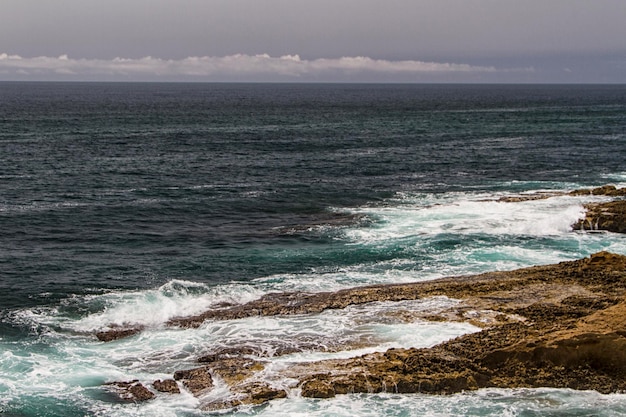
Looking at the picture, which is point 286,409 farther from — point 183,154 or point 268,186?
point 183,154

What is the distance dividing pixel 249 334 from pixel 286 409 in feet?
25.5

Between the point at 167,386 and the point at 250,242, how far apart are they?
976 inches

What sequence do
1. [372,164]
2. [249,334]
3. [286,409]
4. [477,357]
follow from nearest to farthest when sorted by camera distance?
[286,409] → [477,357] → [249,334] → [372,164]

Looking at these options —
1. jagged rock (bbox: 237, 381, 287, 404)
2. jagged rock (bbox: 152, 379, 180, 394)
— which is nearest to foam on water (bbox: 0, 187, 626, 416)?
jagged rock (bbox: 237, 381, 287, 404)

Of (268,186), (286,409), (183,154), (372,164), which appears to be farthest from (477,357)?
(183,154)

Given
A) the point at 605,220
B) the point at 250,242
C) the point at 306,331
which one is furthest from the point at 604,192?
the point at 306,331

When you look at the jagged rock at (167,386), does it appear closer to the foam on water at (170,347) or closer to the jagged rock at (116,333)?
the foam on water at (170,347)

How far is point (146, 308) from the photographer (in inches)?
1540

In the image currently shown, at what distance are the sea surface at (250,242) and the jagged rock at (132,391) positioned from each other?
1.71ft

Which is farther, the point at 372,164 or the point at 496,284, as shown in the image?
the point at 372,164

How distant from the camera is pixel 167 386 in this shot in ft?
95.7

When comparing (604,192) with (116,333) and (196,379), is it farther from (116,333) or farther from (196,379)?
(196,379)

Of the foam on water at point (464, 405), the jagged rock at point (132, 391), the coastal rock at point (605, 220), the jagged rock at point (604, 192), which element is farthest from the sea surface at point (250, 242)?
the jagged rock at point (604, 192)

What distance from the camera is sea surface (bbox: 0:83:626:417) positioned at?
99.3ft
